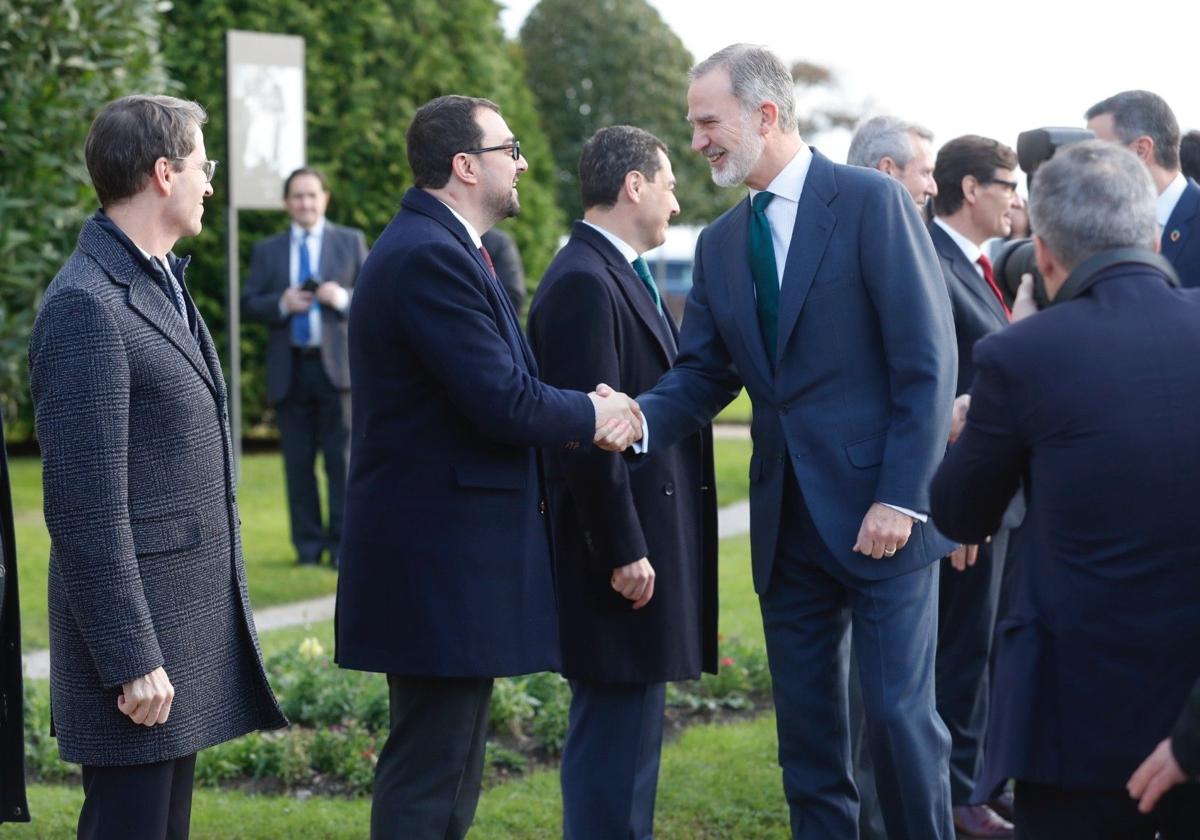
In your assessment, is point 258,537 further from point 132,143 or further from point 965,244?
point 132,143

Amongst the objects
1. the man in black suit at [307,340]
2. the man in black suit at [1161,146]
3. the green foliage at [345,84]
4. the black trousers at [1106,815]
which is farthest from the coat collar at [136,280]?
the green foliage at [345,84]

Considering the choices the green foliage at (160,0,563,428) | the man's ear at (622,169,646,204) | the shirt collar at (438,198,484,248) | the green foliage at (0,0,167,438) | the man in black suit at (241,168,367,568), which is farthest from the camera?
the green foliage at (160,0,563,428)

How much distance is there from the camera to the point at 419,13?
1627 centimetres

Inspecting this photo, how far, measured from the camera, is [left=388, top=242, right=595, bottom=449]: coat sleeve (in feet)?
12.7

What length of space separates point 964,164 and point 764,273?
1.48 metres

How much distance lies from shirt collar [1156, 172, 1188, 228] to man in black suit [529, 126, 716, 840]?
1737 mm

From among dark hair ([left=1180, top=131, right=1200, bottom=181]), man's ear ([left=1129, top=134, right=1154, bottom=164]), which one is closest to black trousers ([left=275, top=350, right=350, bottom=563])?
dark hair ([left=1180, top=131, right=1200, bottom=181])

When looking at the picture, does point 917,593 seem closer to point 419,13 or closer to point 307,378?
point 307,378

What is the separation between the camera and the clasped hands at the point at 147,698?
3.34 metres

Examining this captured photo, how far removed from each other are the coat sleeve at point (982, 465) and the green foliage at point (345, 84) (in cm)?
1311

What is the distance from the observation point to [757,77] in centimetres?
425

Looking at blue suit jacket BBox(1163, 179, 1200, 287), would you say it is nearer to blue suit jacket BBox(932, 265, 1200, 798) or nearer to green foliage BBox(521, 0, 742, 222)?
blue suit jacket BBox(932, 265, 1200, 798)

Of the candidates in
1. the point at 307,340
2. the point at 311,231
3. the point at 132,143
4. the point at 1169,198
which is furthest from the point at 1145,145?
the point at 311,231

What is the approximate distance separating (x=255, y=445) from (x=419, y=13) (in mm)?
5297
